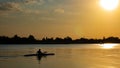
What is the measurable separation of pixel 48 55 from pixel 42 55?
19.6 feet

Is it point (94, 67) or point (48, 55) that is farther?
point (48, 55)

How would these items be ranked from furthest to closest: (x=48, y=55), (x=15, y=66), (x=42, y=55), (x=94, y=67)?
(x=48, y=55)
(x=42, y=55)
(x=15, y=66)
(x=94, y=67)

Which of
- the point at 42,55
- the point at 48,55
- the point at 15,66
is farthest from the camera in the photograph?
the point at 48,55

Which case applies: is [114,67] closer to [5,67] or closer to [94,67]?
[94,67]

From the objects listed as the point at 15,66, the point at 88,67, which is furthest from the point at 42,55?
the point at 88,67

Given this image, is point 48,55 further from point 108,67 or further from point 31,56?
point 108,67

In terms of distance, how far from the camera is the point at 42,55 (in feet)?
263

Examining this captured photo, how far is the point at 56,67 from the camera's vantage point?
57.8 metres

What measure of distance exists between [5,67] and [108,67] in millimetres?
19452

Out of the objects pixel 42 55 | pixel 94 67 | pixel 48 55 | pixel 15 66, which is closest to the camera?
pixel 94 67

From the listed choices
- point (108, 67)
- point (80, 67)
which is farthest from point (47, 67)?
point (108, 67)

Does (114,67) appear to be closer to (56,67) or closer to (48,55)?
(56,67)

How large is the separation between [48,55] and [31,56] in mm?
5126

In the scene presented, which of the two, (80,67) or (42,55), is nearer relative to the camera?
(80,67)
